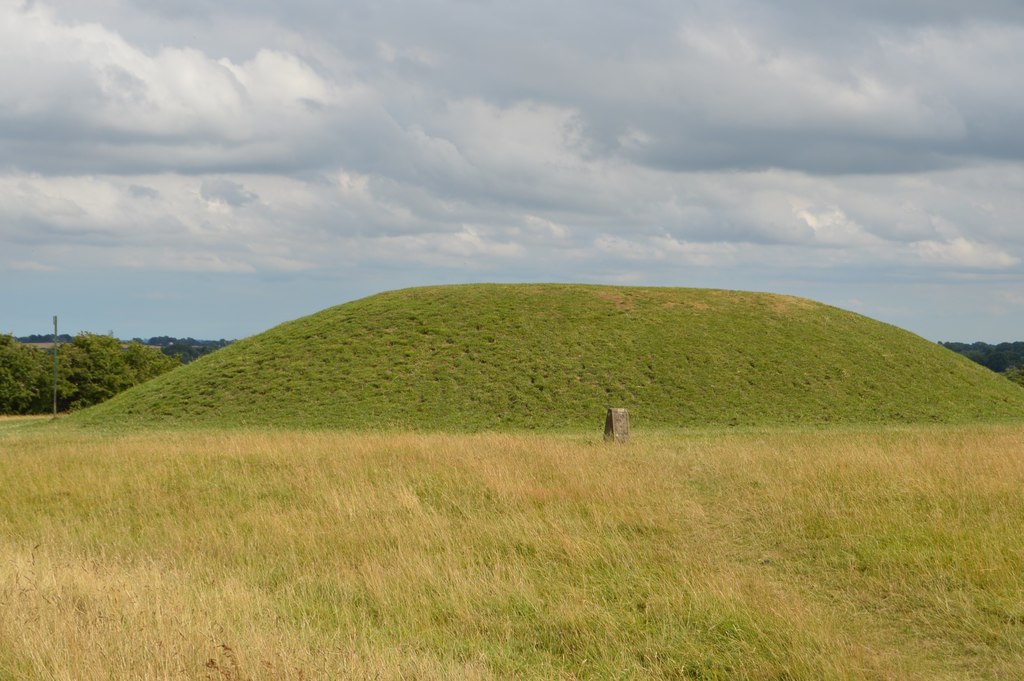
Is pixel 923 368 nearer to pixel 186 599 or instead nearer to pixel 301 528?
pixel 301 528

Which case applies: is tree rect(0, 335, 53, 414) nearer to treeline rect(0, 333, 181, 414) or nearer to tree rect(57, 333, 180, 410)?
treeline rect(0, 333, 181, 414)

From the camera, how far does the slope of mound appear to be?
36188mm

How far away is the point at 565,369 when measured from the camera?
40.6m

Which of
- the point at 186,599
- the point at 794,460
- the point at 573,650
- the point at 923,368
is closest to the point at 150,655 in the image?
the point at 186,599

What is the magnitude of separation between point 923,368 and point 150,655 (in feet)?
150

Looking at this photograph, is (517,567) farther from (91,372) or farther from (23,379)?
(23,379)

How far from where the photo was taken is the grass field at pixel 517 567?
6.83 metres

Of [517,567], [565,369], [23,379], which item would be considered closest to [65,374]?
[23,379]

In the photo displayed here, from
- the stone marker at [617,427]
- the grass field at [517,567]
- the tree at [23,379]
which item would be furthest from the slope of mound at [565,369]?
the tree at [23,379]

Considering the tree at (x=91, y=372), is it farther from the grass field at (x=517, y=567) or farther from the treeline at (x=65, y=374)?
the grass field at (x=517, y=567)

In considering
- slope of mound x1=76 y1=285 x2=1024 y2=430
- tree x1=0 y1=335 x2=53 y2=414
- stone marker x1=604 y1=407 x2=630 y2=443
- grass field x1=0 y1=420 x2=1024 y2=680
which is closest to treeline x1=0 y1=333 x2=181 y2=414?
tree x1=0 y1=335 x2=53 y2=414

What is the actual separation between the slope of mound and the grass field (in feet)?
61.3

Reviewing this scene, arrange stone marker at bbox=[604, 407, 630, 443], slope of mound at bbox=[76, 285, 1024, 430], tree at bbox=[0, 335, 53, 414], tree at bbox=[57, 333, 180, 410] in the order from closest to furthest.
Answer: stone marker at bbox=[604, 407, 630, 443] → slope of mound at bbox=[76, 285, 1024, 430] → tree at bbox=[0, 335, 53, 414] → tree at bbox=[57, 333, 180, 410]

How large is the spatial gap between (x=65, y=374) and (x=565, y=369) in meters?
62.3
